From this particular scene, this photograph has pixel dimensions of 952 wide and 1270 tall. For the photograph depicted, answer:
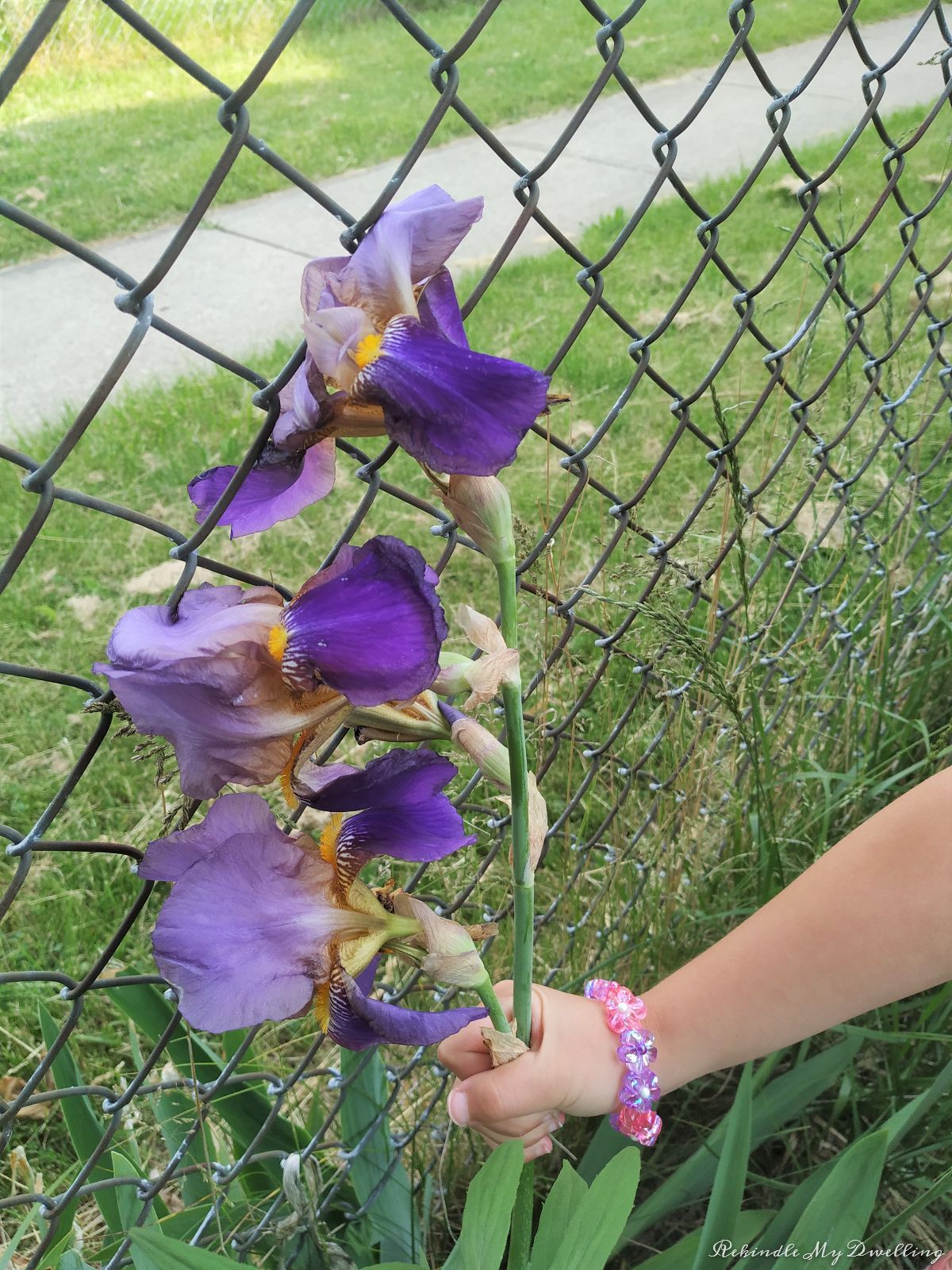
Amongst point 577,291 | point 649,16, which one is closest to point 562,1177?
point 577,291

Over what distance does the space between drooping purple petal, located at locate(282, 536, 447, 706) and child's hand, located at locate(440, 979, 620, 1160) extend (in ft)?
1.47

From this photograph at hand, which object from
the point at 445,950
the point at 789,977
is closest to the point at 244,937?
the point at 445,950

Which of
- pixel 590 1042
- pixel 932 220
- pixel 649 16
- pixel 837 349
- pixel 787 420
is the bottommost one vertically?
pixel 590 1042

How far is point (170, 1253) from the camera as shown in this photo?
770mm

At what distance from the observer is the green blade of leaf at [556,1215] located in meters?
0.89

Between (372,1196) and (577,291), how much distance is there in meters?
3.24

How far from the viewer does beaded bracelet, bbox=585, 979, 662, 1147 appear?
3.50 feet

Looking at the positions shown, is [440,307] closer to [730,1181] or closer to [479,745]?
[479,745]

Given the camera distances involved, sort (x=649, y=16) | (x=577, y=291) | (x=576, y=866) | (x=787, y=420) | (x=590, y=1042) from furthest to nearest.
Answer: (x=649, y=16) < (x=577, y=291) < (x=787, y=420) < (x=576, y=866) < (x=590, y=1042)

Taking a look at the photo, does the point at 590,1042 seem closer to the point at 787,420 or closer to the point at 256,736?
the point at 256,736

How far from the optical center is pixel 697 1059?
1.12 metres

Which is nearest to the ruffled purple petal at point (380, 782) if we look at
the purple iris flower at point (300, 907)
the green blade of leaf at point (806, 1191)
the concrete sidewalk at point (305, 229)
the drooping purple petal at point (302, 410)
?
the purple iris flower at point (300, 907)

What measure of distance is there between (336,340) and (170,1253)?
0.67 metres

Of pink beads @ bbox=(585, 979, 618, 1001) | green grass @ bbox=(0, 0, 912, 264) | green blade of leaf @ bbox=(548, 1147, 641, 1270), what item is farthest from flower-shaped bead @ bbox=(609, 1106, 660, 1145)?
green grass @ bbox=(0, 0, 912, 264)
